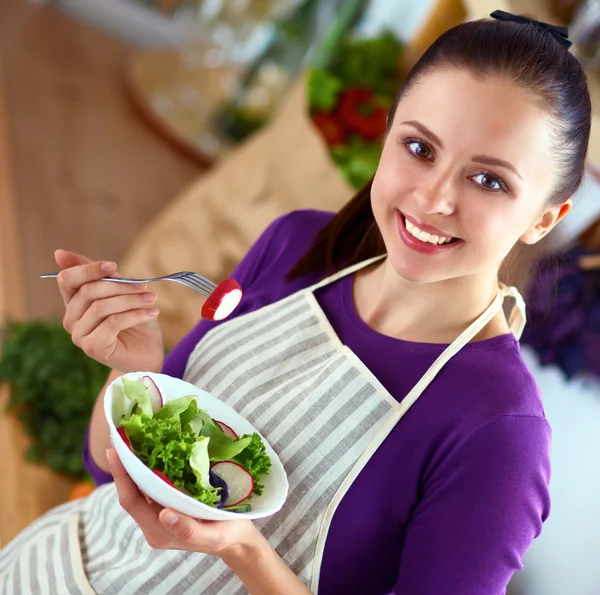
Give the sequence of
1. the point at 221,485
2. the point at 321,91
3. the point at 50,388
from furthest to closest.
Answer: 1. the point at 321,91
2. the point at 50,388
3. the point at 221,485

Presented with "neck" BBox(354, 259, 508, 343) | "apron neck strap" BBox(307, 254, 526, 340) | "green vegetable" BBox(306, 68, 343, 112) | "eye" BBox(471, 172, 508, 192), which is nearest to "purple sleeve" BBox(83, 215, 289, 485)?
"apron neck strap" BBox(307, 254, 526, 340)

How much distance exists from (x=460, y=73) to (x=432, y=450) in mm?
456

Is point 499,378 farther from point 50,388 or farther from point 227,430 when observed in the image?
point 50,388

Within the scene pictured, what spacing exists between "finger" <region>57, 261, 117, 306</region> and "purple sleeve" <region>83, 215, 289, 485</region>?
0.31 m

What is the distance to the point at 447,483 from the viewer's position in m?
0.96

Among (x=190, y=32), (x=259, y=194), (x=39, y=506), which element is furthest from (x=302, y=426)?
(x=190, y=32)

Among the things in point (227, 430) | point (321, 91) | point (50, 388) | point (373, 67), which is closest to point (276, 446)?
point (227, 430)

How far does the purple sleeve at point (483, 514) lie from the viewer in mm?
919

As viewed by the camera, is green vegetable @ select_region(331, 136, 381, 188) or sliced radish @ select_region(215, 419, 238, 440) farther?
green vegetable @ select_region(331, 136, 381, 188)

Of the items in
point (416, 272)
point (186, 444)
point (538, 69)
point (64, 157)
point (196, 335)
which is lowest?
point (64, 157)

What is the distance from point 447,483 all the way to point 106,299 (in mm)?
464

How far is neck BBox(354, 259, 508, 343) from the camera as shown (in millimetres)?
1087

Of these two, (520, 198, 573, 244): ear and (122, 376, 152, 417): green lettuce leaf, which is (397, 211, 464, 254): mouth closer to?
(520, 198, 573, 244): ear

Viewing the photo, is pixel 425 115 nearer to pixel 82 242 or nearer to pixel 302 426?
pixel 302 426
